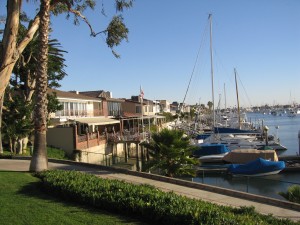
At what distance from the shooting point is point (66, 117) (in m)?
45.8

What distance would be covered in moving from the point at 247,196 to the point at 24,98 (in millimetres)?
28087

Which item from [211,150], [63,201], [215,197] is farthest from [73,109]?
[63,201]

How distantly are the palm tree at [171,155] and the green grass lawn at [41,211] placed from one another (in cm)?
960

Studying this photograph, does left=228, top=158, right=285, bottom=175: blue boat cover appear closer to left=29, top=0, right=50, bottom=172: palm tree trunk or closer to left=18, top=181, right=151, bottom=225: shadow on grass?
left=29, top=0, right=50, bottom=172: palm tree trunk

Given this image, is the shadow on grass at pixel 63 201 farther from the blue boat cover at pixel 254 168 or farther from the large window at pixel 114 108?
the large window at pixel 114 108

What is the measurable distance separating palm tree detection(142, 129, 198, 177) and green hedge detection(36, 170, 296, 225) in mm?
8503

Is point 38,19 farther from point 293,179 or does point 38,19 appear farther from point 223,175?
point 293,179

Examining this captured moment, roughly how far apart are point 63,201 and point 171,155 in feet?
34.8

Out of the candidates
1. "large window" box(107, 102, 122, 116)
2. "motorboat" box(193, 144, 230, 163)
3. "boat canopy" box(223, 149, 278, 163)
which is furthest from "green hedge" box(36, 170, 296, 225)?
"large window" box(107, 102, 122, 116)

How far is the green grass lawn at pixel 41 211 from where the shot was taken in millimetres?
9711

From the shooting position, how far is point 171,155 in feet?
71.9

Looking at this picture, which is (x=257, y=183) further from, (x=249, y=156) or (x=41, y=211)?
(x=41, y=211)

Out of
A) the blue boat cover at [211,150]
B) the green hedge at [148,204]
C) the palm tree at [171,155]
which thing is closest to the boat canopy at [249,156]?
the blue boat cover at [211,150]

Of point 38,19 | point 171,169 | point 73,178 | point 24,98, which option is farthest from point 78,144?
point 73,178
